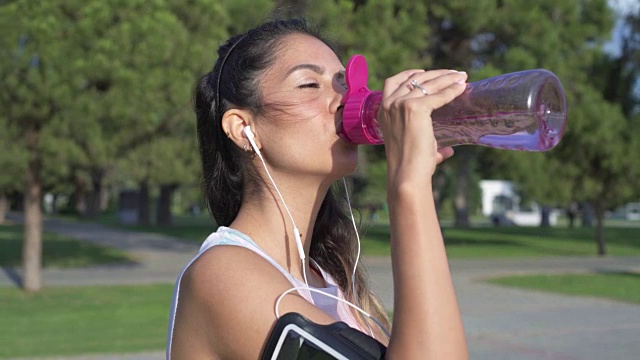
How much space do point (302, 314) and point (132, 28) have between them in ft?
39.5

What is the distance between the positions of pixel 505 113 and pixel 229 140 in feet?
2.06

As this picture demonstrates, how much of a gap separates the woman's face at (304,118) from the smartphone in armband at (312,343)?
1.20 feet

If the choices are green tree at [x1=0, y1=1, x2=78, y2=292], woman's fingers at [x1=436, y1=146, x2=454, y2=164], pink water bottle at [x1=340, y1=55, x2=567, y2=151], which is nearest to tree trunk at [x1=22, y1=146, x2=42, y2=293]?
green tree at [x1=0, y1=1, x2=78, y2=292]

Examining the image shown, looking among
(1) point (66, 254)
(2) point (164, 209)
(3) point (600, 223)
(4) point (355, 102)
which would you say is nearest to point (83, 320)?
(4) point (355, 102)

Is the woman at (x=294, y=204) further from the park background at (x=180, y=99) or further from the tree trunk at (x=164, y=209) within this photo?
the tree trunk at (x=164, y=209)

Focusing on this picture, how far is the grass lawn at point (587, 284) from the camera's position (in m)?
14.1

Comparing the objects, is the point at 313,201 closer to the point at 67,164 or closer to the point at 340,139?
the point at 340,139

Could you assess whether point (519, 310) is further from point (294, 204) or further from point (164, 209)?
point (164, 209)

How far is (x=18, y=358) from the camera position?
26.5ft

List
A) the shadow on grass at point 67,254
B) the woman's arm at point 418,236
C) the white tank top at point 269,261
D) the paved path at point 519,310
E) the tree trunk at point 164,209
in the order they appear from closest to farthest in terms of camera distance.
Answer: the woman's arm at point 418,236
the white tank top at point 269,261
the paved path at point 519,310
the shadow on grass at point 67,254
the tree trunk at point 164,209

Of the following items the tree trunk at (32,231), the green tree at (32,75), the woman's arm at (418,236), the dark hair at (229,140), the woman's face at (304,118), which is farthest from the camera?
the tree trunk at (32,231)

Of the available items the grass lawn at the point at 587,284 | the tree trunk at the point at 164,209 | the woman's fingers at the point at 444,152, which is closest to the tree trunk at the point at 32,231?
the grass lawn at the point at 587,284

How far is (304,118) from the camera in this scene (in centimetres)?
158

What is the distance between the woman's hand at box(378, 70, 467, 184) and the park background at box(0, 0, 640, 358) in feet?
3.23
